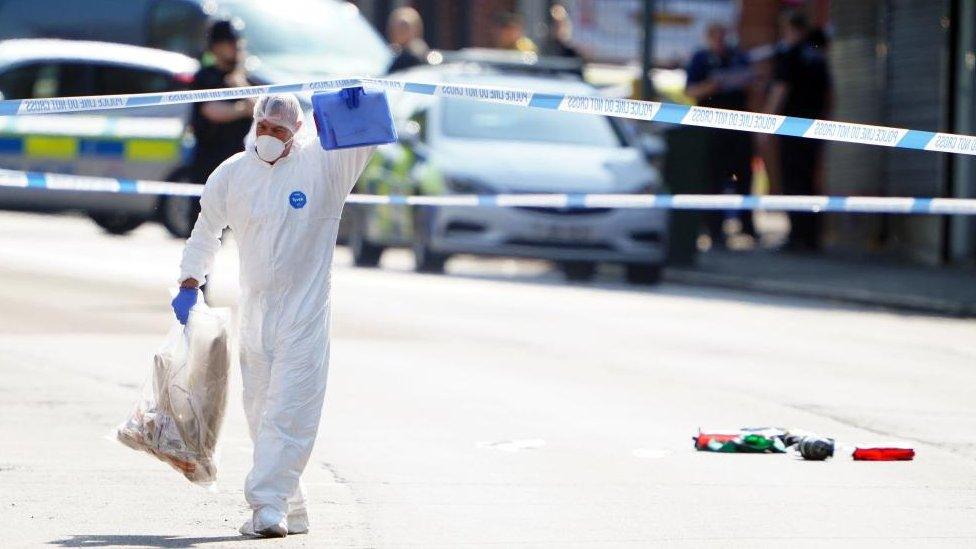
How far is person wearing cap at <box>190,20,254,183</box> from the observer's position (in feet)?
46.4

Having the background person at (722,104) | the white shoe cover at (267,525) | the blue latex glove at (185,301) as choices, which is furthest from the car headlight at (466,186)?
the white shoe cover at (267,525)

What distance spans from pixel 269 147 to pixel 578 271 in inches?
474

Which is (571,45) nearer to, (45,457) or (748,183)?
(748,183)

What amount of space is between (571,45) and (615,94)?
5.45 ft

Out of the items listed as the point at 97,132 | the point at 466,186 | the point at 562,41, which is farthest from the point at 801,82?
the point at 97,132

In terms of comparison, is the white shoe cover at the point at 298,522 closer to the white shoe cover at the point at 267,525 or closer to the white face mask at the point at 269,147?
the white shoe cover at the point at 267,525

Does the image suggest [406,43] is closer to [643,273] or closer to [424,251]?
[424,251]

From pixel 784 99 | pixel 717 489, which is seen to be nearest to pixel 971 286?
pixel 784 99

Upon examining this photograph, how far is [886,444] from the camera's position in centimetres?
966

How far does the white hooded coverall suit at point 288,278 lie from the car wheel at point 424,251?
428 inches

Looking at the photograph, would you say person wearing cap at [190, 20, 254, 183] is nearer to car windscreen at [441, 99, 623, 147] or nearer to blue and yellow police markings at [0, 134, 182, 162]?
car windscreen at [441, 99, 623, 147]

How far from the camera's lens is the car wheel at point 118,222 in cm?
2195

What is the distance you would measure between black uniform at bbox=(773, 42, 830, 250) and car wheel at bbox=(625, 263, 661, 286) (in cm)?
306

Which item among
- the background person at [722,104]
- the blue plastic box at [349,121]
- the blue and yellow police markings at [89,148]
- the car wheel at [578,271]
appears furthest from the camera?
the background person at [722,104]
